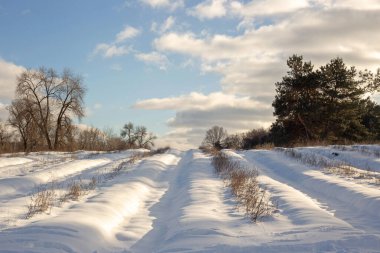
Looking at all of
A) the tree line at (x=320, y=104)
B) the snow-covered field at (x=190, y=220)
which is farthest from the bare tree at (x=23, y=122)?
the snow-covered field at (x=190, y=220)

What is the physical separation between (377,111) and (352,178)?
39956 millimetres

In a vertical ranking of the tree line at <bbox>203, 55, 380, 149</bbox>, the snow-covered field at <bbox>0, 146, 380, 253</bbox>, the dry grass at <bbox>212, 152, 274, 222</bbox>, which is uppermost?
the tree line at <bbox>203, 55, 380, 149</bbox>

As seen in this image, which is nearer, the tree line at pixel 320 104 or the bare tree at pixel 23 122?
Result: the tree line at pixel 320 104

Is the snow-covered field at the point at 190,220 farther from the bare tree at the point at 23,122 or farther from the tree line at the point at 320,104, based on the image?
the bare tree at the point at 23,122

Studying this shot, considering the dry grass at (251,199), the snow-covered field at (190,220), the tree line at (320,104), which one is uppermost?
the tree line at (320,104)

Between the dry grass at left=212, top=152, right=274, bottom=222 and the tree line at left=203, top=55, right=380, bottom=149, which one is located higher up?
the tree line at left=203, top=55, right=380, bottom=149

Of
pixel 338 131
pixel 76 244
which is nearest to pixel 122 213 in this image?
pixel 76 244

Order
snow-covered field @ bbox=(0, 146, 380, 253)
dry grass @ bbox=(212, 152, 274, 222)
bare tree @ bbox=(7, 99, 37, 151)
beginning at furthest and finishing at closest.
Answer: bare tree @ bbox=(7, 99, 37, 151) → dry grass @ bbox=(212, 152, 274, 222) → snow-covered field @ bbox=(0, 146, 380, 253)

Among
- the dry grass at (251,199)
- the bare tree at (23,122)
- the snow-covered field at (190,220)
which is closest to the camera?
the snow-covered field at (190,220)

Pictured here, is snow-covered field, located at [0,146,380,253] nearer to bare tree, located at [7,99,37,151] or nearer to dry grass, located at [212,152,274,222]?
dry grass, located at [212,152,274,222]

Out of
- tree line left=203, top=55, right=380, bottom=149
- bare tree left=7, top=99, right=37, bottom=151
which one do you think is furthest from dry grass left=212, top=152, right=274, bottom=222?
bare tree left=7, top=99, right=37, bottom=151

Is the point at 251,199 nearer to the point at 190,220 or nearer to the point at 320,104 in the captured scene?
the point at 190,220

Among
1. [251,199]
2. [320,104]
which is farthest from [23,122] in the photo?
[251,199]

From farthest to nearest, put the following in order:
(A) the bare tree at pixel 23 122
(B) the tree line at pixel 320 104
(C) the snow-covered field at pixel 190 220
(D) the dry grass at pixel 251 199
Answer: (A) the bare tree at pixel 23 122
(B) the tree line at pixel 320 104
(D) the dry grass at pixel 251 199
(C) the snow-covered field at pixel 190 220
